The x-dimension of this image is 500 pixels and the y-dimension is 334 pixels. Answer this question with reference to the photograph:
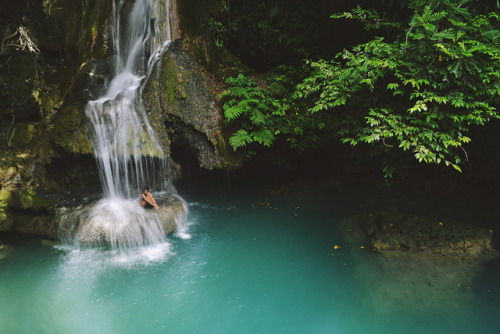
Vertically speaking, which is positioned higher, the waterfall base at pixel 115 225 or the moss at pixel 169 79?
the moss at pixel 169 79

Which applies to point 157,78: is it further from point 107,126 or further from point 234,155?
point 234,155

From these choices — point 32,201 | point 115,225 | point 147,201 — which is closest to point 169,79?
point 147,201

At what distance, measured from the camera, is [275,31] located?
29.9ft

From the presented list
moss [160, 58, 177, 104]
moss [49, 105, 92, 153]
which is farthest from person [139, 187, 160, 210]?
moss [160, 58, 177, 104]

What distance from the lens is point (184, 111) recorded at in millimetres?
8078

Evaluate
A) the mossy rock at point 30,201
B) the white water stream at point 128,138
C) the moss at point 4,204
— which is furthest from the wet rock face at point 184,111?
the moss at point 4,204

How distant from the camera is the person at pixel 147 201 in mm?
7109

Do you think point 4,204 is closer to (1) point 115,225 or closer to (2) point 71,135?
(2) point 71,135

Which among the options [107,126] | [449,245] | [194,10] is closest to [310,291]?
[449,245]

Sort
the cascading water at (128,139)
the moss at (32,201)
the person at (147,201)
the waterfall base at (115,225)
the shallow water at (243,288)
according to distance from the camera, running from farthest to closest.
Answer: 1. the person at (147,201)
2. the moss at (32,201)
3. the cascading water at (128,139)
4. the waterfall base at (115,225)
5. the shallow water at (243,288)

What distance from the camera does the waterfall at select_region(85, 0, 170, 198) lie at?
7473 millimetres

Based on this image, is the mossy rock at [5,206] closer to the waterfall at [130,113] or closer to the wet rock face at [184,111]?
the waterfall at [130,113]

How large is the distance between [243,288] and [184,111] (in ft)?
15.6

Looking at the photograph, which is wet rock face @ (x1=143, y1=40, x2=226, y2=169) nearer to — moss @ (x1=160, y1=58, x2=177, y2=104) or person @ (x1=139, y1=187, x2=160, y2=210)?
moss @ (x1=160, y1=58, x2=177, y2=104)
